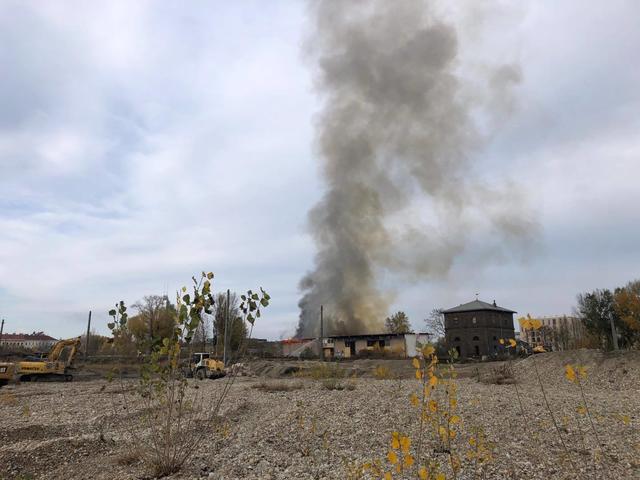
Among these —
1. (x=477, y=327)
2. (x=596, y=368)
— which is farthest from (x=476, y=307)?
(x=596, y=368)

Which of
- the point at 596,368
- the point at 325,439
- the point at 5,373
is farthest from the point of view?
the point at 5,373

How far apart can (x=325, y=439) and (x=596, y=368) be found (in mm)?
19376

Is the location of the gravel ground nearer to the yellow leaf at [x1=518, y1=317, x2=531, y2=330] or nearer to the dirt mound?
the yellow leaf at [x1=518, y1=317, x2=531, y2=330]

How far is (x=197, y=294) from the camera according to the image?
5.82m

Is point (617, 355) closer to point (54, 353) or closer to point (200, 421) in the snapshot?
point (200, 421)

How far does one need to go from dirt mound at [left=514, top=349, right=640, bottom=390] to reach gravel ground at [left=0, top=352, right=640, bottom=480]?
23.4ft

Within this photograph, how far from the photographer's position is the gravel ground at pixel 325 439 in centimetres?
679

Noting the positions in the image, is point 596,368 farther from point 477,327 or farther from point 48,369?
point 477,327

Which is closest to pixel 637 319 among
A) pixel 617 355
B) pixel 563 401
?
pixel 617 355

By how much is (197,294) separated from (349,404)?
7734 mm

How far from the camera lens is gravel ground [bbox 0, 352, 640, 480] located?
267 inches

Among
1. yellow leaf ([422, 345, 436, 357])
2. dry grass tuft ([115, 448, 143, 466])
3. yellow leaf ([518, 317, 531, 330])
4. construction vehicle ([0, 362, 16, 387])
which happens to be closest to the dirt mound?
yellow leaf ([518, 317, 531, 330])

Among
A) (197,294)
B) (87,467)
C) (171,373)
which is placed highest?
(197,294)

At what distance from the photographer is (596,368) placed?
22281 mm
